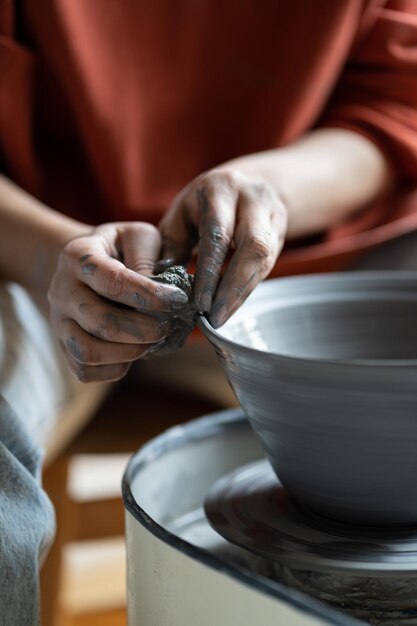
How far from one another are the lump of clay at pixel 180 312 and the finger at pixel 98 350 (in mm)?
25

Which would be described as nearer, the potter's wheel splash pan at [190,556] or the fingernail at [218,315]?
the potter's wheel splash pan at [190,556]

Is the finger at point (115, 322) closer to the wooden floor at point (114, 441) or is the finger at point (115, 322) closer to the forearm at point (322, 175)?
the forearm at point (322, 175)

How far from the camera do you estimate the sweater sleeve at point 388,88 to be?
1277 millimetres

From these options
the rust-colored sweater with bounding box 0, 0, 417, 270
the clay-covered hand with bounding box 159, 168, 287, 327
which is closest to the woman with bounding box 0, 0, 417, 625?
the rust-colored sweater with bounding box 0, 0, 417, 270

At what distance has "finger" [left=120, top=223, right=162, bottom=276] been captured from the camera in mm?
821

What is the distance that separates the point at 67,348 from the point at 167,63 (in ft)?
1.99

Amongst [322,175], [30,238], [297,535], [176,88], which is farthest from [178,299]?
[176,88]

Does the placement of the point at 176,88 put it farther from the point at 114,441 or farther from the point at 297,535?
the point at 297,535

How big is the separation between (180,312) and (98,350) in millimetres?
85

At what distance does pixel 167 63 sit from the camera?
1.27 m

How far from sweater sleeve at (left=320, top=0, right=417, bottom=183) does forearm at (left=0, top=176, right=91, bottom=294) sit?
1.53 ft

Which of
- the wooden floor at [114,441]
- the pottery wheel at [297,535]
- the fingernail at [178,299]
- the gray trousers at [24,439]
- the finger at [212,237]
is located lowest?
the wooden floor at [114,441]

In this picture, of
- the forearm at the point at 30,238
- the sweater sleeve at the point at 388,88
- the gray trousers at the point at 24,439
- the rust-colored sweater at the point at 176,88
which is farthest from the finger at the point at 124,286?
the sweater sleeve at the point at 388,88

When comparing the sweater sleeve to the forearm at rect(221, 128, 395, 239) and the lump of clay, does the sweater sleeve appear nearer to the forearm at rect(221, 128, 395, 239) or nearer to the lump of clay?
the forearm at rect(221, 128, 395, 239)
